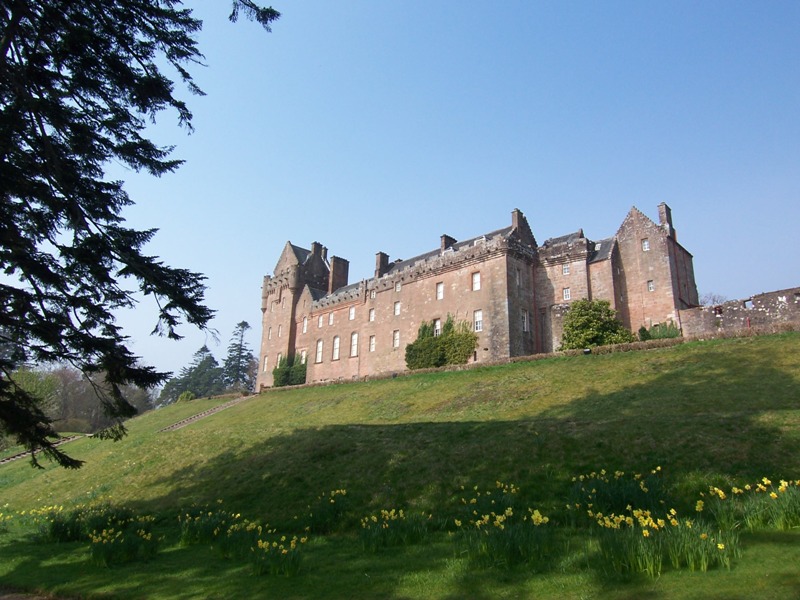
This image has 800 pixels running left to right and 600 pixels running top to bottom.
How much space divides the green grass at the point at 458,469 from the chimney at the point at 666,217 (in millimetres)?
15310

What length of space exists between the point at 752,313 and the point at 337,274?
37408mm

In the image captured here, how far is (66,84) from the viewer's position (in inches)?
361

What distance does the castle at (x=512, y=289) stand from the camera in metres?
35.8

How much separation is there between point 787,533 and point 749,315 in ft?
87.5

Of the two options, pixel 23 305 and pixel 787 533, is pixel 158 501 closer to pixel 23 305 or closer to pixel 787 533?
pixel 23 305

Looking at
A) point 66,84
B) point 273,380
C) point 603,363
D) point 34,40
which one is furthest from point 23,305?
point 273,380

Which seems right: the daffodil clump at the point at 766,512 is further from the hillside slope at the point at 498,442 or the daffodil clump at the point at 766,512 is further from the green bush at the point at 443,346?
the green bush at the point at 443,346

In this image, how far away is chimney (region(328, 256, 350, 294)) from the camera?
5581 cm

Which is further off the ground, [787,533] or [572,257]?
[572,257]

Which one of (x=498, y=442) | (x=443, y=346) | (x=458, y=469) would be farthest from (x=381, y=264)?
(x=458, y=469)

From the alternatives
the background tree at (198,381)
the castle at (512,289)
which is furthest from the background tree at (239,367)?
the castle at (512,289)

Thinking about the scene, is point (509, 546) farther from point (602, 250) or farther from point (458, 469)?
point (602, 250)

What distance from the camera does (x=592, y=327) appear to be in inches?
1252

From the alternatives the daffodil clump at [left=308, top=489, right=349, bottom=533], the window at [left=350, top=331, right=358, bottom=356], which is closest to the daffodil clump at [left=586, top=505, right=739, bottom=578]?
the daffodil clump at [left=308, top=489, right=349, bottom=533]
